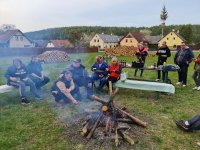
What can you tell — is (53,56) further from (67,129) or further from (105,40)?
(105,40)

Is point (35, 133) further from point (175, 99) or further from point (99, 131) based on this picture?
Answer: point (175, 99)

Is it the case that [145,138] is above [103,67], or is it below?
below

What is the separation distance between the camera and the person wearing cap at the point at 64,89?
7723mm

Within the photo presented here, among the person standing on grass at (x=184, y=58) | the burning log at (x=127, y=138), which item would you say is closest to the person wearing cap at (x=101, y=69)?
the person standing on grass at (x=184, y=58)

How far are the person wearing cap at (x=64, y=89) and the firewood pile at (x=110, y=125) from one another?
6.93ft

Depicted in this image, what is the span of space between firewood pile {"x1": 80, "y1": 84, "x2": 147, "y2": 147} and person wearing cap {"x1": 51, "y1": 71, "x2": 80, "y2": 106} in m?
2.11

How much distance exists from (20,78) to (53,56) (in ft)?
42.7

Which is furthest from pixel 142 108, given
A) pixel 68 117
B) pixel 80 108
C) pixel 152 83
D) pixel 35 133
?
pixel 35 133

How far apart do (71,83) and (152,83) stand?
2.57 m

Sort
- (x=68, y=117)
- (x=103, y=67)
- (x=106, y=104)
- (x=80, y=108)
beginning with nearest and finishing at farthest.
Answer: (x=106, y=104) < (x=68, y=117) < (x=80, y=108) < (x=103, y=67)

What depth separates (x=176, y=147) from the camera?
520cm

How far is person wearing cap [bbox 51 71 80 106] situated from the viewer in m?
7.72

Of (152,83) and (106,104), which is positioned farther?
(152,83)

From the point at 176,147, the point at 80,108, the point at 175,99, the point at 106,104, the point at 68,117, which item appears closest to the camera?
the point at 176,147
